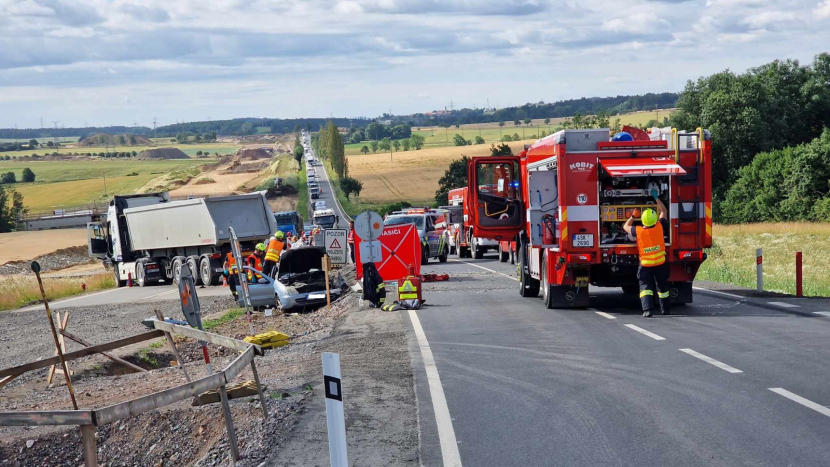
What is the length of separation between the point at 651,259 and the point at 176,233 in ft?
78.6

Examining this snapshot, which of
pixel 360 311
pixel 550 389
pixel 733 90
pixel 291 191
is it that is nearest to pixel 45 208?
pixel 291 191

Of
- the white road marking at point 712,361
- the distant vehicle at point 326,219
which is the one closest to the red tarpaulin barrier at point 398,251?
the white road marking at point 712,361

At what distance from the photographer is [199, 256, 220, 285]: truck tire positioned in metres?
33.5

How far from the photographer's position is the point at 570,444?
720 cm

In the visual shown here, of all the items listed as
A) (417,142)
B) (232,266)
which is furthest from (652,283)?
(417,142)

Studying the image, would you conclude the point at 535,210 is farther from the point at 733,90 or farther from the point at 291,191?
the point at 291,191

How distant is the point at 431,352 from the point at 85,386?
5020 mm

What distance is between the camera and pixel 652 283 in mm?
15273

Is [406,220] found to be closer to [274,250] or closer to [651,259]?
[274,250]

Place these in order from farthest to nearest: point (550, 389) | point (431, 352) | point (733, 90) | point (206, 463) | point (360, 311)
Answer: point (733, 90) < point (360, 311) < point (431, 352) < point (550, 389) < point (206, 463)

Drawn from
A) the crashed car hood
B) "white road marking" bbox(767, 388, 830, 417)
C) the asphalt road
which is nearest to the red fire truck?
the crashed car hood

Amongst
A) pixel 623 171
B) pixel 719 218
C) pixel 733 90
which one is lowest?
pixel 719 218

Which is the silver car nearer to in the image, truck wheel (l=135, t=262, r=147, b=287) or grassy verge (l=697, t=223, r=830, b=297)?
grassy verge (l=697, t=223, r=830, b=297)

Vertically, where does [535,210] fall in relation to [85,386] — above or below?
above
